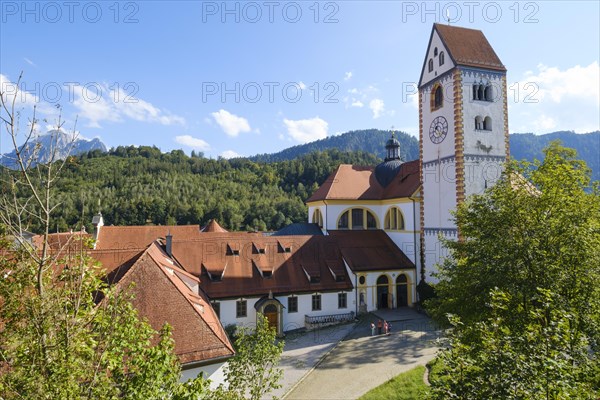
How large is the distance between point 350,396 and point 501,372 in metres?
11.5

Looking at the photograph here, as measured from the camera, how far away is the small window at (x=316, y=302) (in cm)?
2561

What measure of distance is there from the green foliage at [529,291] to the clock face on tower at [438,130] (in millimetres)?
12228

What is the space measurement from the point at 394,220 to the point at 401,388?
18.7 metres

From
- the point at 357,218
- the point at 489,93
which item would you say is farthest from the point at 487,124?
the point at 357,218

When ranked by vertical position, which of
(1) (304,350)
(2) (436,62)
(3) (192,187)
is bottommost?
(1) (304,350)

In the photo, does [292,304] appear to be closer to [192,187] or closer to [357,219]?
[357,219]

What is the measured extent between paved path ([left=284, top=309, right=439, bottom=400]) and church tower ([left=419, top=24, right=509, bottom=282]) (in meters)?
5.85

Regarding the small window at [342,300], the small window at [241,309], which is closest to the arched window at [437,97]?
the small window at [342,300]

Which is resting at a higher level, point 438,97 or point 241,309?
point 438,97

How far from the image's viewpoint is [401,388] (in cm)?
1551

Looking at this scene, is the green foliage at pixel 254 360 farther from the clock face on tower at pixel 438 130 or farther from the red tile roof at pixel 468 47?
the red tile roof at pixel 468 47

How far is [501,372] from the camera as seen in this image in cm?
535

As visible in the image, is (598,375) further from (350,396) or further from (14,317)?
(350,396)

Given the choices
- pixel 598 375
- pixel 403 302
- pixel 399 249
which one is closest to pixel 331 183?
pixel 399 249
